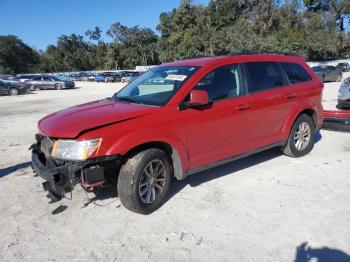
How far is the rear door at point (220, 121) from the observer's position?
454 centimetres

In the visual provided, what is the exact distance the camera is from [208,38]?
65625mm

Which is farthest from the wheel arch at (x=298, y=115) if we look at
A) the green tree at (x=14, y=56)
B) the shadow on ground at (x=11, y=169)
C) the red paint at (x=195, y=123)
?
the green tree at (x=14, y=56)

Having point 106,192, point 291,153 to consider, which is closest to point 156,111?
point 106,192

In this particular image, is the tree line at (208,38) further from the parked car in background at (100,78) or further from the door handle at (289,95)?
the door handle at (289,95)

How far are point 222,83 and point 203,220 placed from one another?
6.43 ft

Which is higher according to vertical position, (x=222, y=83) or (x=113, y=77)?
(x=222, y=83)

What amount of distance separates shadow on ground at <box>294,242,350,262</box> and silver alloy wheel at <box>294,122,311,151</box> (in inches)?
122

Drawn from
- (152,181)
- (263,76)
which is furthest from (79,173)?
(263,76)

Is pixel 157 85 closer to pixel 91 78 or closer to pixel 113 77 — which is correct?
pixel 113 77

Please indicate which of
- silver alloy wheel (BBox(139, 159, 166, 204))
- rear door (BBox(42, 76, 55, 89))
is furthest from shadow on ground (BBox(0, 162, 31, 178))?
rear door (BBox(42, 76, 55, 89))

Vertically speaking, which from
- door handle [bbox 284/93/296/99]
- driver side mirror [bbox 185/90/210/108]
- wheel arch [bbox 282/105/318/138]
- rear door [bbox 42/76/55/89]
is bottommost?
rear door [bbox 42/76/55/89]

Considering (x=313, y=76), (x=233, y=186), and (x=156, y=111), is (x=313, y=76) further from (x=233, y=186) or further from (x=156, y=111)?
(x=156, y=111)

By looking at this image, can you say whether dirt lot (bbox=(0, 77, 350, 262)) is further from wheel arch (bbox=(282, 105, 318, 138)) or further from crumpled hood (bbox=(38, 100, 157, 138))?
crumpled hood (bbox=(38, 100, 157, 138))

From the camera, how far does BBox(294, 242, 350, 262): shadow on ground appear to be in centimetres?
321
